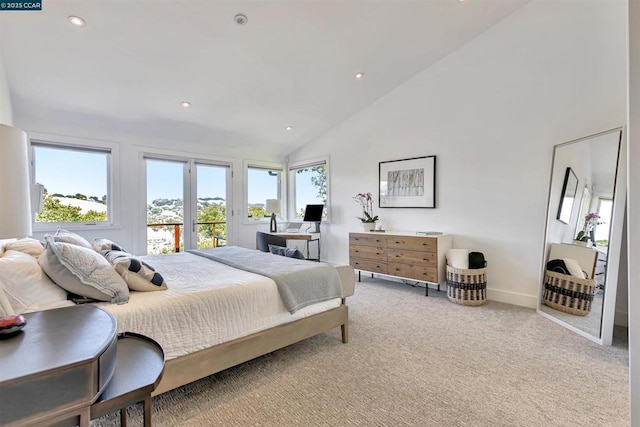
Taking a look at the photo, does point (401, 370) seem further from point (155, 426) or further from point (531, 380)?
point (155, 426)

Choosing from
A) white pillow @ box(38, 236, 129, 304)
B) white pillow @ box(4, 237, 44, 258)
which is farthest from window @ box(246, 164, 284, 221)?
white pillow @ box(38, 236, 129, 304)

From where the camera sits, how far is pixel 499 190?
3.56 meters

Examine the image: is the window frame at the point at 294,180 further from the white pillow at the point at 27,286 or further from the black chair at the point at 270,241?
the white pillow at the point at 27,286

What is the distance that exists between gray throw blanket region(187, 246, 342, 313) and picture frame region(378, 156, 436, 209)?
2.43m

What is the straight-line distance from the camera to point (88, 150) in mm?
4195

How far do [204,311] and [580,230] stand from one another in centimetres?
345

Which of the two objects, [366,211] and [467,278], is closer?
[467,278]

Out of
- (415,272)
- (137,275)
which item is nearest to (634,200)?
(137,275)

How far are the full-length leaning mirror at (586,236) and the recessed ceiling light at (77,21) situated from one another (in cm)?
483

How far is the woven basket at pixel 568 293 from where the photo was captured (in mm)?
2697

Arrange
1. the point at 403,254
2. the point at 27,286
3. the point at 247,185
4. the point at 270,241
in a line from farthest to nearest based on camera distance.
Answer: the point at 247,185, the point at 270,241, the point at 403,254, the point at 27,286

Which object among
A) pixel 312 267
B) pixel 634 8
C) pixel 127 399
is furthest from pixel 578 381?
pixel 127 399

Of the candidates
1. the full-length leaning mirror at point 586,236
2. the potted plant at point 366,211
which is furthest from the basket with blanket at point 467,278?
the potted plant at point 366,211

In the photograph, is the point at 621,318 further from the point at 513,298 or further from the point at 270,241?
the point at 270,241
